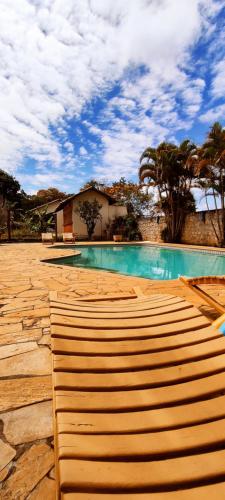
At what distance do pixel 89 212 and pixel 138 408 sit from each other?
2079 cm

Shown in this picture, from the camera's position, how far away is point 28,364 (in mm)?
2273

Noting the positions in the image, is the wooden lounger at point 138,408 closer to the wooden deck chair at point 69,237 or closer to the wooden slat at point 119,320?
the wooden slat at point 119,320

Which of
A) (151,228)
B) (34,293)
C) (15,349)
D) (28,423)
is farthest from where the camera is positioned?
(151,228)

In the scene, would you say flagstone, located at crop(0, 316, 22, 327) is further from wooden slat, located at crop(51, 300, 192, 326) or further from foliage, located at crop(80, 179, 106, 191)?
foliage, located at crop(80, 179, 106, 191)

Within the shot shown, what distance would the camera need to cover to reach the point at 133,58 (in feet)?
31.0

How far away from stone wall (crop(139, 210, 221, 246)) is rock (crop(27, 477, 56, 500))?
53.6 feet

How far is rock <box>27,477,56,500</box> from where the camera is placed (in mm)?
1159

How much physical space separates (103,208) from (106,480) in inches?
907

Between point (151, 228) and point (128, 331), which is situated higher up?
point (151, 228)

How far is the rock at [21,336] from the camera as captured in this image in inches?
107

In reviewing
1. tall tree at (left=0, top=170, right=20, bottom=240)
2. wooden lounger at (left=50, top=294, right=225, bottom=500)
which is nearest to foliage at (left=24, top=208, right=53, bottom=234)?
tall tree at (left=0, top=170, right=20, bottom=240)

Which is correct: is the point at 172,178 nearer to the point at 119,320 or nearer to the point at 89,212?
the point at 89,212

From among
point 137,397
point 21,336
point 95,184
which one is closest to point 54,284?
point 21,336

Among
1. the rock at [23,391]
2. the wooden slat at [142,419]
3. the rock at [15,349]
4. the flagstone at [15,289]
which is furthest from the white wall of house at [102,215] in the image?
the wooden slat at [142,419]
